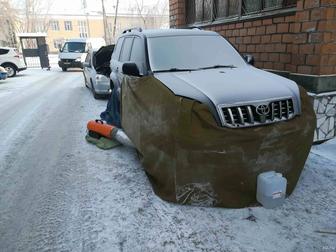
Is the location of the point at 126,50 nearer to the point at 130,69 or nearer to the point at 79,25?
the point at 130,69

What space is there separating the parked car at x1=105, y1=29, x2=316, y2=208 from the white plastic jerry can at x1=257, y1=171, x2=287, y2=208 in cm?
3

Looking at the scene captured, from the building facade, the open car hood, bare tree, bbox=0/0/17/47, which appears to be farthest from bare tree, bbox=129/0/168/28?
the open car hood

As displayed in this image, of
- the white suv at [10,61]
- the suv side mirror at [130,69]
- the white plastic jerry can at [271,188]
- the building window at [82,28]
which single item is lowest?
Answer: the white plastic jerry can at [271,188]

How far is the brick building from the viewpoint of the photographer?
176 inches

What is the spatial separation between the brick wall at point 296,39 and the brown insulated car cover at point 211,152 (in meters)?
1.44

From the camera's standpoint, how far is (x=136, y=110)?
13.1ft

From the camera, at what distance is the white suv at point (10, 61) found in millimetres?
16484

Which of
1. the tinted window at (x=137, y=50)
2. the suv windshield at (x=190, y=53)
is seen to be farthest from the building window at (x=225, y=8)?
the tinted window at (x=137, y=50)

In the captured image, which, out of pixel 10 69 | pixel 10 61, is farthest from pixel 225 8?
pixel 10 69

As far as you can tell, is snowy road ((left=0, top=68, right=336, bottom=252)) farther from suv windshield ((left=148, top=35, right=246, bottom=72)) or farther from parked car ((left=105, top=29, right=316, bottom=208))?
suv windshield ((left=148, top=35, right=246, bottom=72))

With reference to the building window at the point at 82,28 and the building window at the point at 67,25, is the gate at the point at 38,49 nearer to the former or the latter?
the building window at the point at 82,28

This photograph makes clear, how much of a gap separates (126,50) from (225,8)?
10.9ft

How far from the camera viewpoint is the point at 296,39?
4887 mm

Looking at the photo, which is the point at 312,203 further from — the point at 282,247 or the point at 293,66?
the point at 293,66
